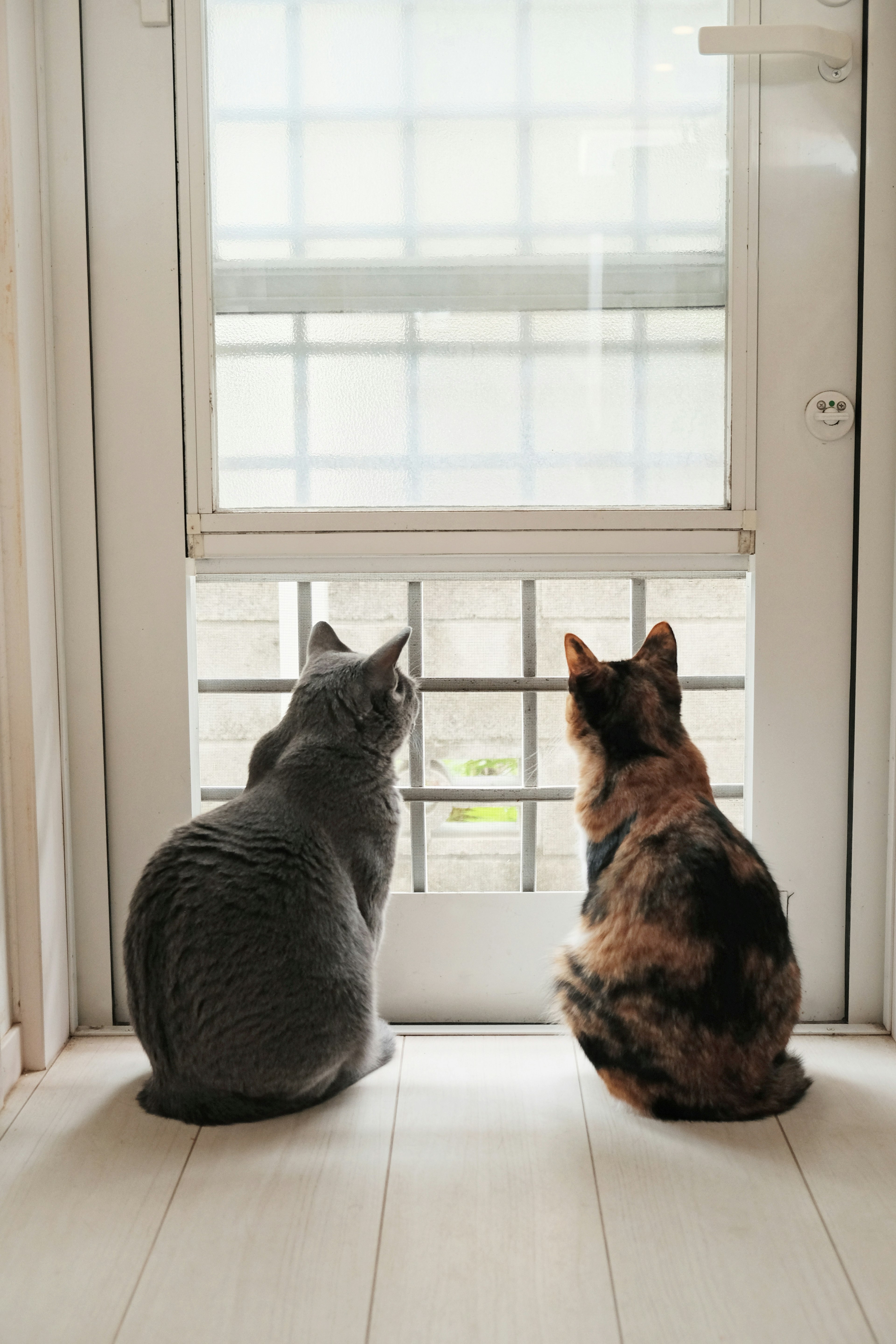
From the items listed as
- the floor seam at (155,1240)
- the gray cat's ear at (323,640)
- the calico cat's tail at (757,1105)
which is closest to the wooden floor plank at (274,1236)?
the floor seam at (155,1240)

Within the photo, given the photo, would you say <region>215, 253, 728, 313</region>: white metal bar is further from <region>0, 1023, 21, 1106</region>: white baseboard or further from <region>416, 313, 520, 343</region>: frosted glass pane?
<region>0, 1023, 21, 1106</region>: white baseboard

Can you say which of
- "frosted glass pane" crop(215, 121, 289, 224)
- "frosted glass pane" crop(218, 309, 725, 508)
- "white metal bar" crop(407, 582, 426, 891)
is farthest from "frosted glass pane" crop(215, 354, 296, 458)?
"white metal bar" crop(407, 582, 426, 891)

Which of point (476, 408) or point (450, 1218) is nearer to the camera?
point (450, 1218)

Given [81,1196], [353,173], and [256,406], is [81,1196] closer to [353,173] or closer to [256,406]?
[256,406]

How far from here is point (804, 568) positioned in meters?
1.57

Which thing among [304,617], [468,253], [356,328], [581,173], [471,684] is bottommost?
[471,684]

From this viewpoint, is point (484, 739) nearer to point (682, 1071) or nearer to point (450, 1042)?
point (450, 1042)

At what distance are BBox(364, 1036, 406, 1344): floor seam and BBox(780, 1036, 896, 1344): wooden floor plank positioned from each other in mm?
481

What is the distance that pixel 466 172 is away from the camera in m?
1.52

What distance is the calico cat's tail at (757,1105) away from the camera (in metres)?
1.29

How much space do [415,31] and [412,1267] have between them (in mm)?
1624

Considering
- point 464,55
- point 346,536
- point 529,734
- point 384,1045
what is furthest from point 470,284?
point 384,1045

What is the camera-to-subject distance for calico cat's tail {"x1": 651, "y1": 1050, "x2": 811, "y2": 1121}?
1.29 m

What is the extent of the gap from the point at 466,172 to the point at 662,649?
770mm
